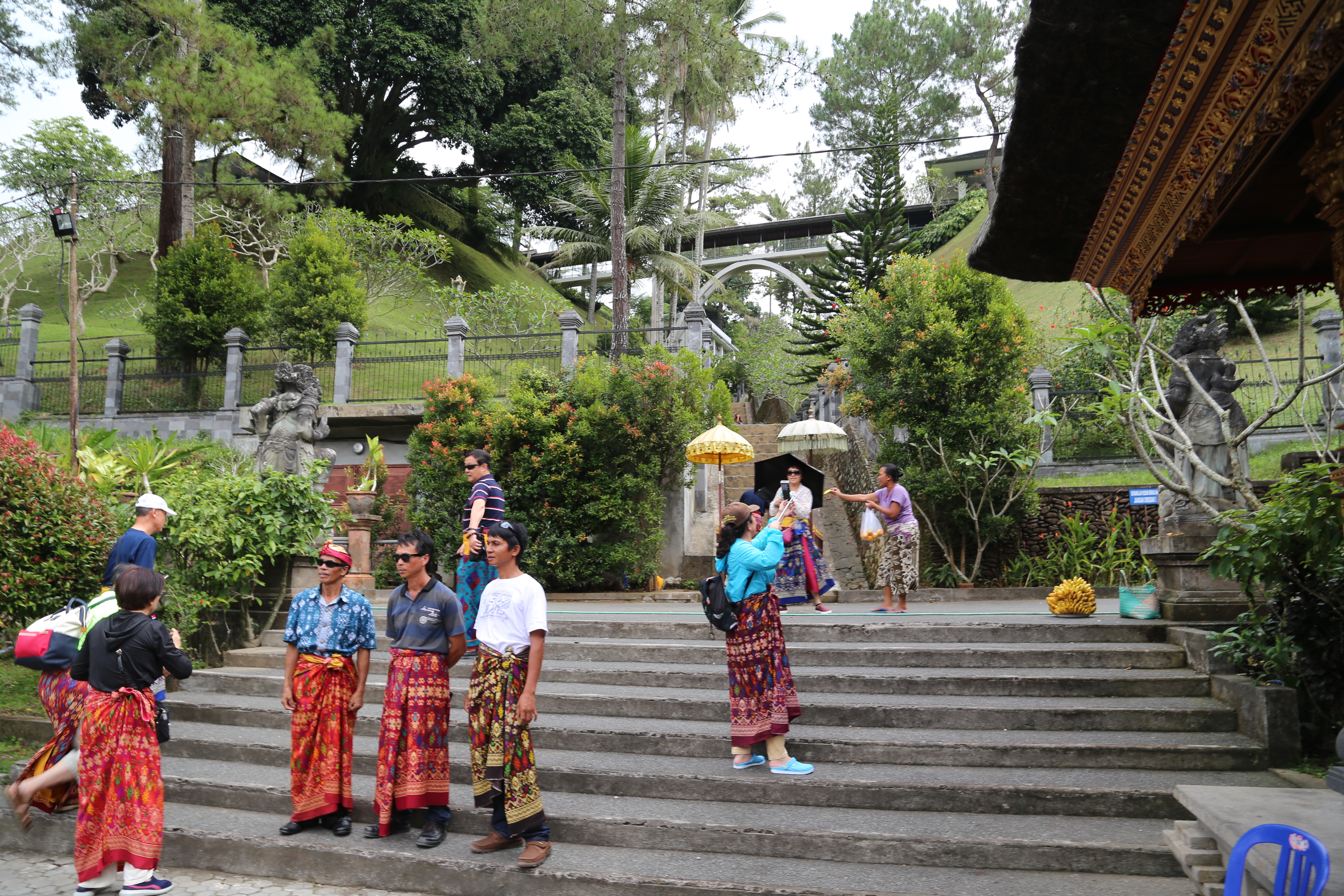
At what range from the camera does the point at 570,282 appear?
39438 mm

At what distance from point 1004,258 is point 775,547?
201cm

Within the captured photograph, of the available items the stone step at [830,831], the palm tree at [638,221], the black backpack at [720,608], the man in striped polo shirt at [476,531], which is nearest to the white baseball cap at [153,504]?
the stone step at [830,831]

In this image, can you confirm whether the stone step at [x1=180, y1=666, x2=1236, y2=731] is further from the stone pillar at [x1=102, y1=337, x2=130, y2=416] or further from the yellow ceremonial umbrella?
the stone pillar at [x1=102, y1=337, x2=130, y2=416]

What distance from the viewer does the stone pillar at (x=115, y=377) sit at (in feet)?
59.2

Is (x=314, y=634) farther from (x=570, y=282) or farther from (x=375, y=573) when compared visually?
(x=570, y=282)

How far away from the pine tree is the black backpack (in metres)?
18.3

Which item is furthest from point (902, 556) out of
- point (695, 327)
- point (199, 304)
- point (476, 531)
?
point (199, 304)

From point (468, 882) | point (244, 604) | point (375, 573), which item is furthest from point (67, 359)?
point (468, 882)

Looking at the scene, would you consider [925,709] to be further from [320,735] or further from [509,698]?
[320,735]

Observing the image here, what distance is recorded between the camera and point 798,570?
9664mm

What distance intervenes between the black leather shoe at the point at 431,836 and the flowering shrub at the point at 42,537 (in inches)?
A: 141

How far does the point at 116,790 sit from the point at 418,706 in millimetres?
1410

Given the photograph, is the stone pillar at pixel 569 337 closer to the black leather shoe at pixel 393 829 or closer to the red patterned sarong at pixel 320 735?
the red patterned sarong at pixel 320 735

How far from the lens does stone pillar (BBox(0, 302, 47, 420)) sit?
18328mm
